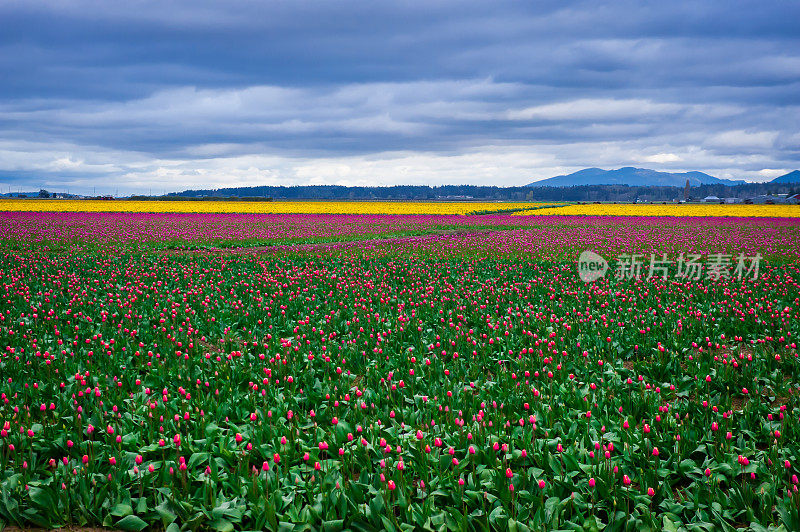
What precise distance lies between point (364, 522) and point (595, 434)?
8.30 ft

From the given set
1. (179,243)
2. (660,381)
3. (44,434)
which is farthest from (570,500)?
(179,243)

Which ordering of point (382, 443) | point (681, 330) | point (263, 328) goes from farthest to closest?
point (263, 328) → point (681, 330) → point (382, 443)

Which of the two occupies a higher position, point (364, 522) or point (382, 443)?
point (382, 443)

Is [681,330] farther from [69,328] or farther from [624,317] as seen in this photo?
[69,328]

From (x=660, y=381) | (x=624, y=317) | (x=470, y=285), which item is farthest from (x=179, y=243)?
(x=660, y=381)

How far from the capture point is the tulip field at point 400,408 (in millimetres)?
4199

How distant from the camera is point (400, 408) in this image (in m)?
5.98

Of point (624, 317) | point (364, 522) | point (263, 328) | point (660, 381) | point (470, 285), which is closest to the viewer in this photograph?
point (364, 522)

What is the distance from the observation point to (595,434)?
17.4ft

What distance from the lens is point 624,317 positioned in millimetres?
10375

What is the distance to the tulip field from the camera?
4.20m

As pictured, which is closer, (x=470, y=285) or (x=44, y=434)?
(x=44, y=434)

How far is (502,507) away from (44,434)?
4.45 metres

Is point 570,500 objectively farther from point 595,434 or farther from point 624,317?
point 624,317
